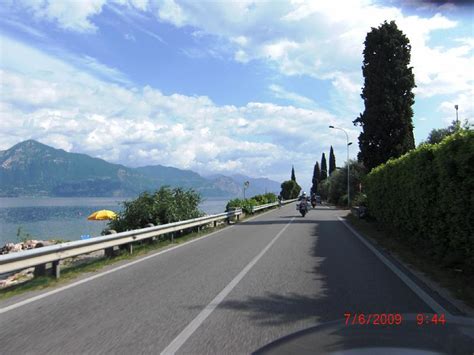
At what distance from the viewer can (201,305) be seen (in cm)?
706

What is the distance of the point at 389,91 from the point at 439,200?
23097mm

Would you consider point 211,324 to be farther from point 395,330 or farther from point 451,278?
point 451,278

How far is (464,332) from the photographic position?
123 inches

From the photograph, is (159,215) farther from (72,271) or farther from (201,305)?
(201,305)

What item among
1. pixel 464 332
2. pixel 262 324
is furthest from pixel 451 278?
pixel 464 332

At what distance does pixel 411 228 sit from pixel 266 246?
454cm

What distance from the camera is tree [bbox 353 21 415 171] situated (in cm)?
3266

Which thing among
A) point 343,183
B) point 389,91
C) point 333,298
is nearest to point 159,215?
point 333,298

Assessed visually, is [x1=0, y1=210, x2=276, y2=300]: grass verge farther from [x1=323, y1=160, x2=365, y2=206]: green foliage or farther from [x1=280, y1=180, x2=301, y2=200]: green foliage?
[x1=280, y1=180, x2=301, y2=200]: green foliage

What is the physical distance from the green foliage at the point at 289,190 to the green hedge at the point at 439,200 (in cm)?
10268

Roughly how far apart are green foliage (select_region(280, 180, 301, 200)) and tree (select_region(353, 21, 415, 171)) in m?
85.9

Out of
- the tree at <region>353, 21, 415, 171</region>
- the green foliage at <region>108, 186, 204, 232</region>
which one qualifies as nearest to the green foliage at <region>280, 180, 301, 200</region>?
the tree at <region>353, 21, 415, 171</region>

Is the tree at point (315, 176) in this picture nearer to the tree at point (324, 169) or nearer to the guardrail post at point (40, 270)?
the tree at point (324, 169)

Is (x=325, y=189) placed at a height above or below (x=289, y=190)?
below
